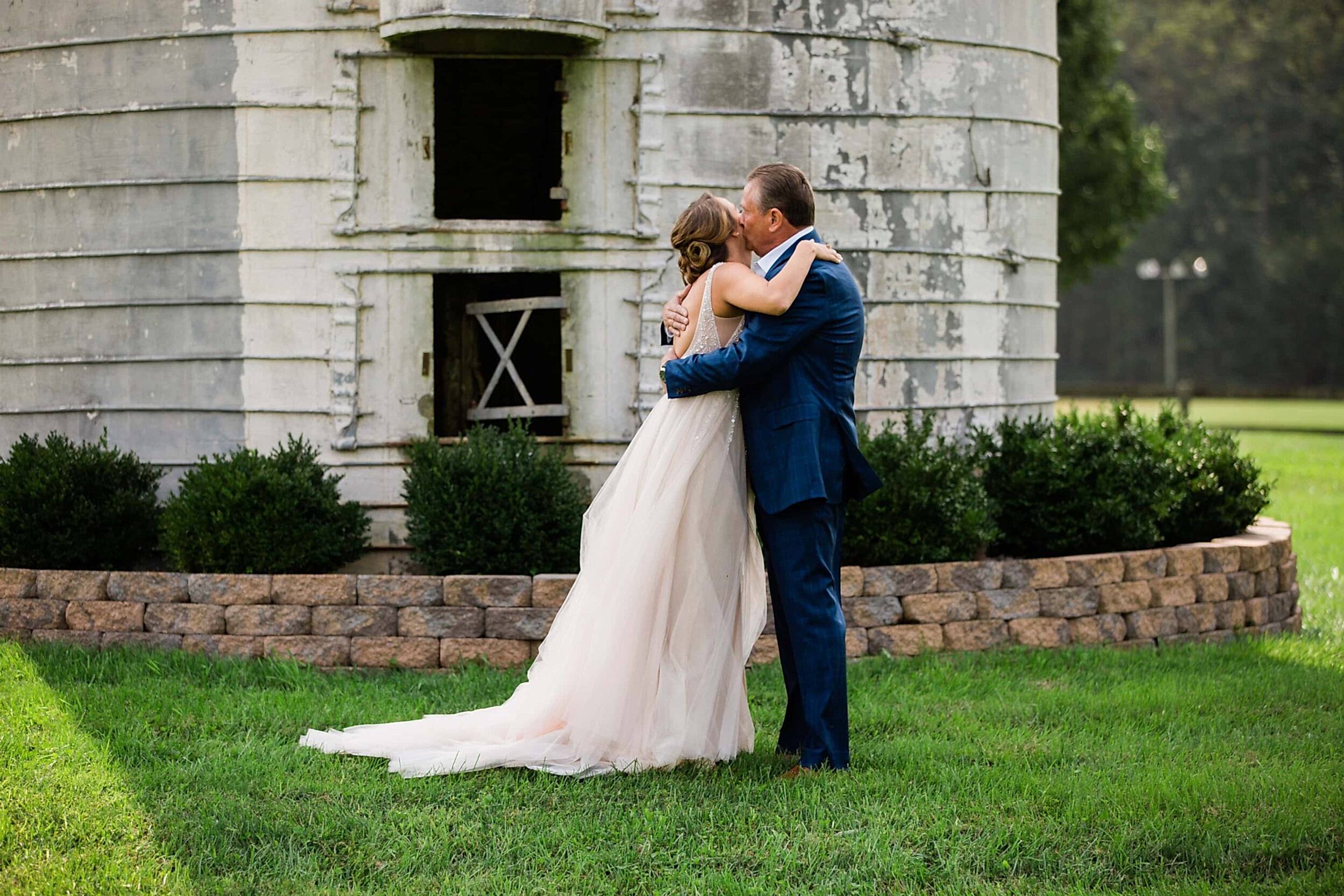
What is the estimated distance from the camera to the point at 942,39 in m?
9.59

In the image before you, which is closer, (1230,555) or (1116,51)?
(1230,555)

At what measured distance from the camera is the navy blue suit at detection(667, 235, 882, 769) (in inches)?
217

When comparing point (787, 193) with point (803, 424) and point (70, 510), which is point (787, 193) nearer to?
point (803, 424)

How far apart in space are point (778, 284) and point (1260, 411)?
3534cm

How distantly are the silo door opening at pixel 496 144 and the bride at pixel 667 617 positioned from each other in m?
7.08

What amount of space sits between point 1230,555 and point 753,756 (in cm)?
446

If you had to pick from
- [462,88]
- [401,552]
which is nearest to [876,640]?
[401,552]

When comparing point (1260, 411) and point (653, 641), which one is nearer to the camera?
point (653, 641)

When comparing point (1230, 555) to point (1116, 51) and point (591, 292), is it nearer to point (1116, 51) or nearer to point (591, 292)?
point (591, 292)

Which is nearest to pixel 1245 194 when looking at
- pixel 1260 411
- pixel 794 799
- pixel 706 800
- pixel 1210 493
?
pixel 1260 411

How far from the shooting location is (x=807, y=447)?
18.2 feet

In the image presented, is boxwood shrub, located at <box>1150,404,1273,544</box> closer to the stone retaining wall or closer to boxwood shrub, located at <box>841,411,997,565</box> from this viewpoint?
the stone retaining wall

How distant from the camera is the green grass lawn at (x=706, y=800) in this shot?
456 cm

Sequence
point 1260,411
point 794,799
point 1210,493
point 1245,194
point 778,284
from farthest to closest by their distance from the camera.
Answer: point 1245,194, point 1260,411, point 1210,493, point 778,284, point 794,799
